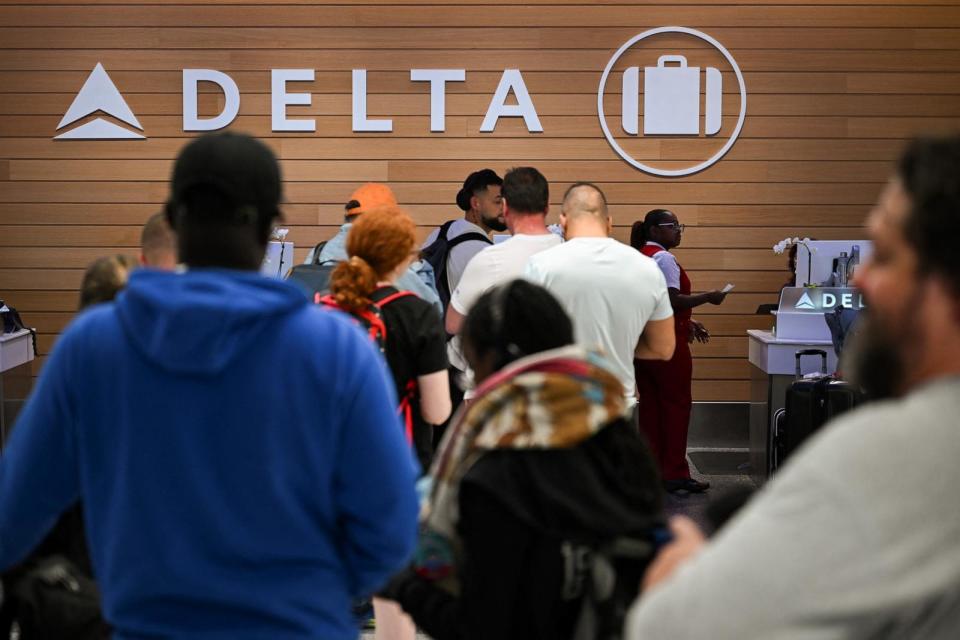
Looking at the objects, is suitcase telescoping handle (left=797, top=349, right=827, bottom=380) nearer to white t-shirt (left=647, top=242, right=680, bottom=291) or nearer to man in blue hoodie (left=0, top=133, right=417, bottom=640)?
white t-shirt (left=647, top=242, right=680, bottom=291)

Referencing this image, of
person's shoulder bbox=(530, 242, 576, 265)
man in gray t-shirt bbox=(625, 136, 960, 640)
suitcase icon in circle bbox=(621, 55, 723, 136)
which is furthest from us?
suitcase icon in circle bbox=(621, 55, 723, 136)

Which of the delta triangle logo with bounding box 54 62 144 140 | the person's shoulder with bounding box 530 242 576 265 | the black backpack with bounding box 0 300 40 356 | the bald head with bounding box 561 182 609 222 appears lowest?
the black backpack with bounding box 0 300 40 356

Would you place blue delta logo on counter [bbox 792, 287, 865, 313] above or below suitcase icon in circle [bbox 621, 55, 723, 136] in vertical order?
below

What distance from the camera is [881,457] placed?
3.00 feet

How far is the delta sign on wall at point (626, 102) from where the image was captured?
729 cm

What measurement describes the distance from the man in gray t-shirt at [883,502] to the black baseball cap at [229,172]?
0.78 meters

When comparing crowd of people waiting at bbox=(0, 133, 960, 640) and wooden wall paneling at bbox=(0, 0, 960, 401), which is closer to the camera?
crowd of people waiting at bbox=(0, 133, 960, 640)

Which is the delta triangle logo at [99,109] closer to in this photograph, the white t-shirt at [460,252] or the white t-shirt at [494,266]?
the white t-shirt at [460,252]

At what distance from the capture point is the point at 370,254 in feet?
10.7

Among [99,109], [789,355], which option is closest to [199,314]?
[789,355]

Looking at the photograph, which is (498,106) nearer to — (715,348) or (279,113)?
(279,113)

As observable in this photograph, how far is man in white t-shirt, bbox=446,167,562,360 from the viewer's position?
4449mm

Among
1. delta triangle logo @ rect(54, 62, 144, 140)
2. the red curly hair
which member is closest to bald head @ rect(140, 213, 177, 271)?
the red curly hair

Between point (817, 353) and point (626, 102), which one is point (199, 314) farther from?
point (626, 102)
